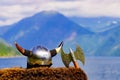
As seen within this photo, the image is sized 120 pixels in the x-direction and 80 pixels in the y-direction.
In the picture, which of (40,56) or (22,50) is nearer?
(22,50)

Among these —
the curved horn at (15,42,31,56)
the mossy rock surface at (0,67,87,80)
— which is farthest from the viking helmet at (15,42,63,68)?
the mossy rock surface at (0,67,87,80)

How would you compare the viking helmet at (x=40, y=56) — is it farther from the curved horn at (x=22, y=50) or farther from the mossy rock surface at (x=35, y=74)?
the mossy rock surface at (x=35, y=74)

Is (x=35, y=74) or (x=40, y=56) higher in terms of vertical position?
(x=40, y=56)

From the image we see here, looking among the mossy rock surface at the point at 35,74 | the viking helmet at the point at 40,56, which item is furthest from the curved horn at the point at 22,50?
the mossy rock surface at the point at 35,74

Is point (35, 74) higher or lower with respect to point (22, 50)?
lower

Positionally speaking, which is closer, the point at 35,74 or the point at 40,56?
the point at 35,74

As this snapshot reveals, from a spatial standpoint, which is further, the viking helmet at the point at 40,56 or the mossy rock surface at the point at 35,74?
the viking helmet at the point at 40,56

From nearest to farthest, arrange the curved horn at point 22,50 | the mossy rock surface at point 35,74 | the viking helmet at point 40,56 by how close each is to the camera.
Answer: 1. the curved horn at point 22,50
2. the mossy rock surface at point 35,74
3. the viking helmet at point 40,56

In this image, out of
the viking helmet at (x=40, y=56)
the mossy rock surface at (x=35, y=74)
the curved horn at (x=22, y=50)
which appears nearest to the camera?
the curved horn at (x=22, y=50)

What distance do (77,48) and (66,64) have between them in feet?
2.14

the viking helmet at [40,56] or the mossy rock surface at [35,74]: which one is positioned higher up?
the viking helmet at [40,56]

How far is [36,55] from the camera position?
1411 cm

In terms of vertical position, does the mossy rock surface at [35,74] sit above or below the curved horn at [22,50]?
below

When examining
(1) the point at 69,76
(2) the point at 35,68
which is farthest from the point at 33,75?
(1) the point at 69,76
